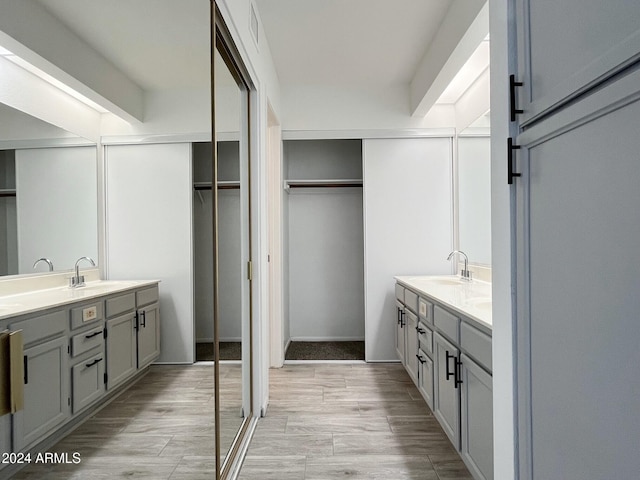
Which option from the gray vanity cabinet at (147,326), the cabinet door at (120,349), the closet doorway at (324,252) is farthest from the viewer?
the closet doorway at (324,252)

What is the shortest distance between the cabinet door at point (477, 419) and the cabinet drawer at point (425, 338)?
0.57 m

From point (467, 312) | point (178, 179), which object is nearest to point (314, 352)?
point (467, 312)

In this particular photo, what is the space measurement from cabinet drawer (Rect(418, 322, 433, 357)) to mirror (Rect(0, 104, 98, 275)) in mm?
2202

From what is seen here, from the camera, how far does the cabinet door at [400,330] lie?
3571mm

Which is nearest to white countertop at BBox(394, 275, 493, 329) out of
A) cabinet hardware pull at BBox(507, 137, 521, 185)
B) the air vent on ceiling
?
cabinet hardware pull at BBox(507, 137, 521, 185)

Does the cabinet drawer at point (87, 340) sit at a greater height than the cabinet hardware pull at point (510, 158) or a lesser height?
lesser

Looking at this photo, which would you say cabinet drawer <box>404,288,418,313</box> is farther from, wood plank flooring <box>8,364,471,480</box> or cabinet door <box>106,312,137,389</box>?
cabinet door <box>106,312,137,389</box>

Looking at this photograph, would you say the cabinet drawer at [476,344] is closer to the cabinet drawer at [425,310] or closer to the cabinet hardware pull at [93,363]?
the cabinet drawer at [425,310]

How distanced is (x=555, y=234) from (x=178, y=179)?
3.81 feet

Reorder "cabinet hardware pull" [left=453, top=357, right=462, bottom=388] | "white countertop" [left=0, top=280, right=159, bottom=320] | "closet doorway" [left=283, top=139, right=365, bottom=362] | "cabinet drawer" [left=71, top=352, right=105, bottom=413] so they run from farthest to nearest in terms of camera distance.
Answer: "closet doorway" [left=283, top=139, right=365, bottom=362]
"cabinet hardware pull" [left=453, top=357, right=462, bottom=388]
"cabinet drawer" [left=71, top=352, right=105, bottom=413]
"white countertop" [left=0, top=280, right=159, bottom=320]

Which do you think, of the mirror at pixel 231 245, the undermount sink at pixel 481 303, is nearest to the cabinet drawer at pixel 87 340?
the mirror at pixel 231 245

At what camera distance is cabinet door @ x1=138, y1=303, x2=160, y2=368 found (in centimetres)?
111

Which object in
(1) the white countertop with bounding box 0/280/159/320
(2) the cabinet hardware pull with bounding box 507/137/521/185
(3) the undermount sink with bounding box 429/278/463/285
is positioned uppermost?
(2) the cabinet hardware pull with bounding box 507/137/521/185

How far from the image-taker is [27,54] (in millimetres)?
626
